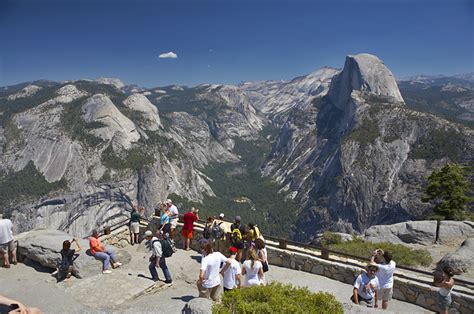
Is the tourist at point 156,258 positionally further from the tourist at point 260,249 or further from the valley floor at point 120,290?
the tourist at point 260,249

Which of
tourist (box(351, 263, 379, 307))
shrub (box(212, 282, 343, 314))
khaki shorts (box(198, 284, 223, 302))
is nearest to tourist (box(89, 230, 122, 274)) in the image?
khaki shorts (box(198, 284, 223, 302))

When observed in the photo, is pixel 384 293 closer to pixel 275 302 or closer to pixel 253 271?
pixel 253 271

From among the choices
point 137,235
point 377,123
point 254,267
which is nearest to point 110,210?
point 377,123

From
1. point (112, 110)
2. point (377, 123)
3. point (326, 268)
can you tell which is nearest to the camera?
point (326, 268)

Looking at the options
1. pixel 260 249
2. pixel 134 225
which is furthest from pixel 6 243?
pixel 260 249

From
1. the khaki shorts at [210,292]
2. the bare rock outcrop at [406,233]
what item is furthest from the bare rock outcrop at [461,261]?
the khaki shorts at [210,292]

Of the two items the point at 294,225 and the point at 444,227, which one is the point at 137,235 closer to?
the point at 444,227

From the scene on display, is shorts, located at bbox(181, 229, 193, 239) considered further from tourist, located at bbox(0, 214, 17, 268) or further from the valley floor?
tourist, located at bbox(0, 214, 17, 268)
